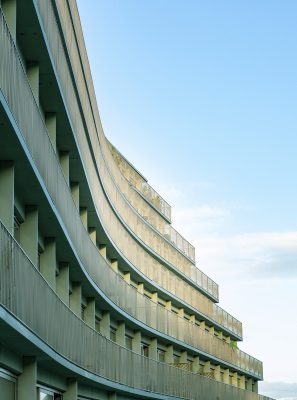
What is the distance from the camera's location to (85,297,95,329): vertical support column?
32.7 meters

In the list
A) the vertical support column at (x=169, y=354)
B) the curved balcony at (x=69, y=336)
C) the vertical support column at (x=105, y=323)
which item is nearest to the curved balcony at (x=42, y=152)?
the curved balcony at (x=69, y=336)

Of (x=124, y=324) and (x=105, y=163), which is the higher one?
(x=105, y=163)

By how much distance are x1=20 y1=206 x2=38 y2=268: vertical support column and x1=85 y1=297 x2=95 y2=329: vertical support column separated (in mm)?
11892

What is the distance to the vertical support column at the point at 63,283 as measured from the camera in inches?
1061

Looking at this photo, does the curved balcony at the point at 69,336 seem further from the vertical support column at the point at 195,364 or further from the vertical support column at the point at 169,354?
the vertical support column at the point at 195,364

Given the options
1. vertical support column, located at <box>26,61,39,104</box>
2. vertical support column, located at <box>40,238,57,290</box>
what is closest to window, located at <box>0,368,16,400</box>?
vertical support column, located at <box>40,238,57,290</box>

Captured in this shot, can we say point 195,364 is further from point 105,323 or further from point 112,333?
point 105,323

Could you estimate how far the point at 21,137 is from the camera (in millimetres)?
16219

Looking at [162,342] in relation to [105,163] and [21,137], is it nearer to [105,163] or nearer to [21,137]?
[105,163]

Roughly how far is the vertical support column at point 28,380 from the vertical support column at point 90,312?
42.1 feet

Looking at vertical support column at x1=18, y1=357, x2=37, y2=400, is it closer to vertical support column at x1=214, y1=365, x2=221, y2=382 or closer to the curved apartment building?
the curved apartment building

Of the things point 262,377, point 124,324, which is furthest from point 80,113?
point 262,377

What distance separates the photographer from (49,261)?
24016mm

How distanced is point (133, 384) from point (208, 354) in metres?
21.9
